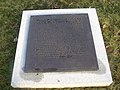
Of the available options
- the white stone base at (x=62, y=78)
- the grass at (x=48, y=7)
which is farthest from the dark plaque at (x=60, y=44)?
the grass at (x=48, y=7)

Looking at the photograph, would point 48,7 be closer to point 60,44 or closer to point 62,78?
point 60,44

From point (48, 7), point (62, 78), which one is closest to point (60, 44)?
point (62, 78)

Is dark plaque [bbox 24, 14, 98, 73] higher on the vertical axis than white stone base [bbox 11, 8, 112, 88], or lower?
higher

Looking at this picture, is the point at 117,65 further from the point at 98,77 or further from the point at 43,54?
Answer: the point at 43,54

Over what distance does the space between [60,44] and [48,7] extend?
104 cm

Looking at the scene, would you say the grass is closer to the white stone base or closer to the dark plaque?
the white stone base

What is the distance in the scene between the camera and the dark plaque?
3039mm

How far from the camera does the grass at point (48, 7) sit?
126 inches

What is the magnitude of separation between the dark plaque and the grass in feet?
0.97

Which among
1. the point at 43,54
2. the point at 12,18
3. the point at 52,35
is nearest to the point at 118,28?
the point at 52,35

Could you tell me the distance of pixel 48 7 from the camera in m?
4.14

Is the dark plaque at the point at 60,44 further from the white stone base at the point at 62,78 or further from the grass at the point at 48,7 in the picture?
the grass at the point at 48,7

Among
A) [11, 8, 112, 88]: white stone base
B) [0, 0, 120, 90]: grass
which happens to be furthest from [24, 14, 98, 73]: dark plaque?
[0, 0, 120, 90]: grass

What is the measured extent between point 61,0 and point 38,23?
89 cm
